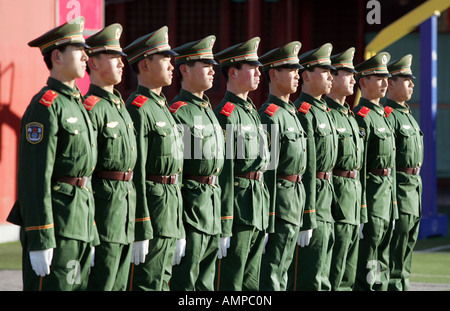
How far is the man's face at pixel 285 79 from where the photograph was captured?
22.9 feet

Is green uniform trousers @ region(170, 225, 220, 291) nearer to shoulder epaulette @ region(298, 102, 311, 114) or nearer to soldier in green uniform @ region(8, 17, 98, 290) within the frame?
soldier in green uniform @ region(8, 17, 98, 290)

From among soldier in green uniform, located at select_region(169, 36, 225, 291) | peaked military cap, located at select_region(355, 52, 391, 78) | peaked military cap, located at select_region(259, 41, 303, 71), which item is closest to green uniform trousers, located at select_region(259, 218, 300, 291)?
soldier in green uniform, located at select_region(169, 36, 225, 291)

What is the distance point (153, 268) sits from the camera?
5.75 metres

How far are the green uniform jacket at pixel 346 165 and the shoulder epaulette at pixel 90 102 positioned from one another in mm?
2510

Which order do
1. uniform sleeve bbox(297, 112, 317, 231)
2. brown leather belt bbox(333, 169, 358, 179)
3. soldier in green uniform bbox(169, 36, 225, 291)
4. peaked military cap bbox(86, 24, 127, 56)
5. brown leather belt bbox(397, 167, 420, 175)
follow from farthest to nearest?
brown leather belt bbox(397, 167, 420, 175)
brown leather belt bbox(333, 169, 358, 179)
uniform sleeve bbox(297, 112, 317, 231)
soldier in green uniform bbox(169, 36, 225, 291)
peaked military cap bbox(86, 24, 127, 56)

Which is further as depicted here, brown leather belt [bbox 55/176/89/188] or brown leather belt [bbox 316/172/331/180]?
brown leather belt [bbox 316/172/331/180]

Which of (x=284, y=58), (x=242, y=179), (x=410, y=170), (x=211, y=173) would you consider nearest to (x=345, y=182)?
(x=410, y=170)

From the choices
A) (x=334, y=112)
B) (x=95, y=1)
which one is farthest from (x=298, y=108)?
(x=95, y=1)

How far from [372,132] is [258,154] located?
162 cm

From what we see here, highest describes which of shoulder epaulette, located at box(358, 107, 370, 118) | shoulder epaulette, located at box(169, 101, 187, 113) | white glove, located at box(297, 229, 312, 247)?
shoulder epaulette, located at box(169, 101, 187, 113)

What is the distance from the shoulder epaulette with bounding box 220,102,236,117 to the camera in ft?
21.5

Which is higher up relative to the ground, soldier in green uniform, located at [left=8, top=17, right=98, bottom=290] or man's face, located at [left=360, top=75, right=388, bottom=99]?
man's face, located at [left=360, top=75, right=388, bottom=99]

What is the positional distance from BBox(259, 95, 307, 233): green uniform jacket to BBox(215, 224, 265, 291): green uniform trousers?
34 cm
